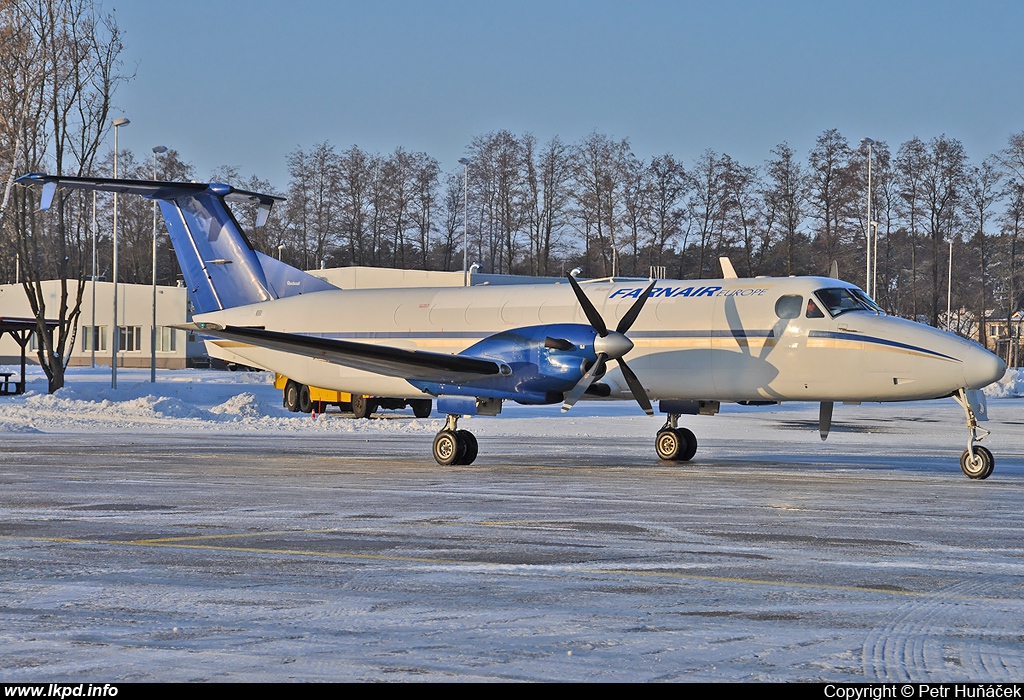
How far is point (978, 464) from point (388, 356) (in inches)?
382

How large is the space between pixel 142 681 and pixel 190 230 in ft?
67.0

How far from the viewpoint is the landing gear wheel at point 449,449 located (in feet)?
63.3

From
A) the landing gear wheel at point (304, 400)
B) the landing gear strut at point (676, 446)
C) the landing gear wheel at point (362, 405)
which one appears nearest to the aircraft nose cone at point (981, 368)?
the landing gear strut at point (676, 446)

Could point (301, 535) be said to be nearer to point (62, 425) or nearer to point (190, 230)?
point (190, 230)

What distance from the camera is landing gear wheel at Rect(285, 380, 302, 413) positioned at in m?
33.2

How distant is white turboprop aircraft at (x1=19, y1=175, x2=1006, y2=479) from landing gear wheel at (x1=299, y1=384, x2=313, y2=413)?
11.5 metres

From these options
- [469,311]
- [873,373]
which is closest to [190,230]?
[469,311]

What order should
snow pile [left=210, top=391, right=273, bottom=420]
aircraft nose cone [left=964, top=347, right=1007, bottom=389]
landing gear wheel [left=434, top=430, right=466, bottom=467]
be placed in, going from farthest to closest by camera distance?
snow pile [left=210, top=391, right=273, bottom=420], landing gear wheel [left=434, top=430, right=466, bottom=467], aircraft nose cone [left=964, top=347, right=1007, bottom=389]

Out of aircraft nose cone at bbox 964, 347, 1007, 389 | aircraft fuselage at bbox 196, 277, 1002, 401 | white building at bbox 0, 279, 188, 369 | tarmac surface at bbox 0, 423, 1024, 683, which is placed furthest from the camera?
white building at bbox 0, 279, 188, 369

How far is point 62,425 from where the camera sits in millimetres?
30750

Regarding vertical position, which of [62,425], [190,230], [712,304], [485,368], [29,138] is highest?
[29,138]

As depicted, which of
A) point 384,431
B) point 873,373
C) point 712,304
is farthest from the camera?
point 384,431

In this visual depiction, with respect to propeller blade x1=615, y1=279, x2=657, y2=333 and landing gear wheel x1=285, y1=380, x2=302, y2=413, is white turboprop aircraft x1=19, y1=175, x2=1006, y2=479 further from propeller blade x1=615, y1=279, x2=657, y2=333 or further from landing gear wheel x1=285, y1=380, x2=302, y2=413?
landing gear wheel x1=285, y1=380, x2=302, y2=413

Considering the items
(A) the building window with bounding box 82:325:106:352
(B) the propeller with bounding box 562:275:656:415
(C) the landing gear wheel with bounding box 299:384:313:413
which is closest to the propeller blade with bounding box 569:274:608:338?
(B) the propeller with bounding box 562:275:656:415
